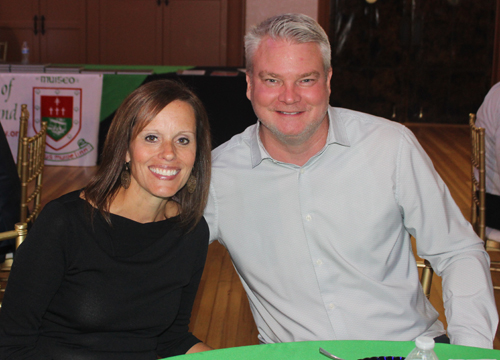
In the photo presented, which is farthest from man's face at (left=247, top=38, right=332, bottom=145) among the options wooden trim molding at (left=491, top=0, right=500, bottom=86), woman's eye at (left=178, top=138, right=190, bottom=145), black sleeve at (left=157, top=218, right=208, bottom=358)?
wooden trim molding at (left=491, top=0, right=500, bottom=86)

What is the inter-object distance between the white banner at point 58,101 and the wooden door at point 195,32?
322 cm

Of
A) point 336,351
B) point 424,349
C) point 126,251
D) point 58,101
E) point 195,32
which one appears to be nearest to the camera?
point 424,349

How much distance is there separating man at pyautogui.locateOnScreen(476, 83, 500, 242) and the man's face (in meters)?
1.53

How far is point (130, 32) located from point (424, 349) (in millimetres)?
8411

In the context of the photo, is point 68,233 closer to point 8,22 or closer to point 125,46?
point 125,46

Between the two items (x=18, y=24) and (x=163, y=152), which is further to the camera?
(x=18, y=24)

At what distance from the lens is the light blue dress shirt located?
1.59 m

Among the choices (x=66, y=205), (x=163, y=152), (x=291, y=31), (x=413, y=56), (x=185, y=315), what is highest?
(x=413, y=56)

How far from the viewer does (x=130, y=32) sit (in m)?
8.58

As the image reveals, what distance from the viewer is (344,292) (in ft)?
5.22

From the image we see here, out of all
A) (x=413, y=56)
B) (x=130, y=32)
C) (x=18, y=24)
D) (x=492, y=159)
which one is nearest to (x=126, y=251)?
(x=492, y=159)

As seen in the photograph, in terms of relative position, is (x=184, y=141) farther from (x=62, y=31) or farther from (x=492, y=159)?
(x=62, y=31)

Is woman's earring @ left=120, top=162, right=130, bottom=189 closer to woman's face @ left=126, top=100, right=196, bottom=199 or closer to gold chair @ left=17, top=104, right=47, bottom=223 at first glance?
woman's face @ left=126, top=100, right=196, bottom=199

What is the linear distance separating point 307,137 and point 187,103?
1.21 ft
